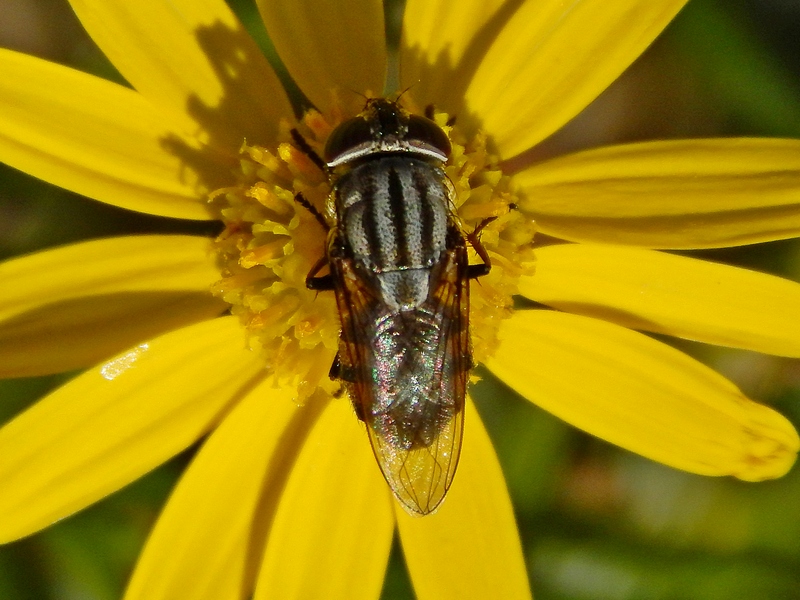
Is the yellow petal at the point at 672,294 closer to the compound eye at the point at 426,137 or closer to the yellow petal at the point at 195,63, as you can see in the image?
the compound eye at the point at 426,137

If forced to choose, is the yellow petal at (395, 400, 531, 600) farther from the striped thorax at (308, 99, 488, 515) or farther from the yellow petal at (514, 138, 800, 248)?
the yellow petal at (514, 138, 800, 248)

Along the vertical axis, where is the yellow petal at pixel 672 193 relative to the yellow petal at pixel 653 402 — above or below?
above

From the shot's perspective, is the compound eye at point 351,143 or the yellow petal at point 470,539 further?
the yellow petal at point 470,539

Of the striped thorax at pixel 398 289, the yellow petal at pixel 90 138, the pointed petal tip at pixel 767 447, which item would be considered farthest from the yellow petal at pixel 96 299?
the pointed petal tip at pixel 767 447

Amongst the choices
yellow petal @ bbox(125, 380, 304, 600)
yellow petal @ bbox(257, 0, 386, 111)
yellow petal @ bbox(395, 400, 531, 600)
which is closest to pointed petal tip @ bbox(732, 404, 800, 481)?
yellow petal @ bbox(395, 400, 531, 600)

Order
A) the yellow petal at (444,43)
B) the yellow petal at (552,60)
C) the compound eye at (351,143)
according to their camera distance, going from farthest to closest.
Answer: the yellow petal at (444,43) → the yellow petal at (552,60) → the compound eye at (351,143)
